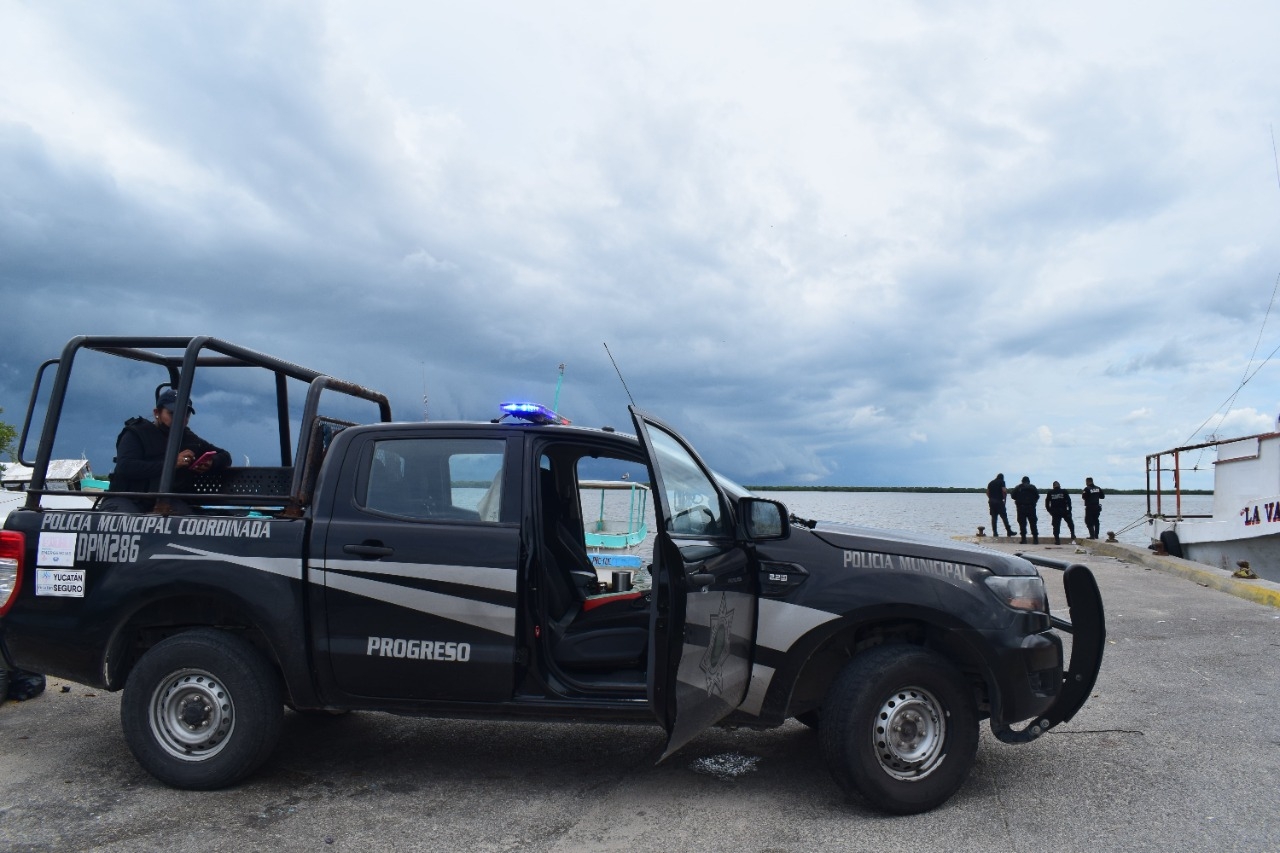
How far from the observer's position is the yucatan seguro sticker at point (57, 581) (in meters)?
4.53

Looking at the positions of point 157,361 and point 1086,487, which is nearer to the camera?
point 157,361

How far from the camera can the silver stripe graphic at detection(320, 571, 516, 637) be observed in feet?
14.1

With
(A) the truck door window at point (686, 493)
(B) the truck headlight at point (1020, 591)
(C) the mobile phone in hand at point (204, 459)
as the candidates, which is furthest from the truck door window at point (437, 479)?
(B) the truck headlight at point (1020, 591)

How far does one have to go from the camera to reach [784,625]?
4.27 m

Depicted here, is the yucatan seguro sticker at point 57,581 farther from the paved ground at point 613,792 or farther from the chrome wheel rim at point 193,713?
the paved ground at point 613,792

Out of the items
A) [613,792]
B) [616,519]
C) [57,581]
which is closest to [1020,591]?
[613,792]

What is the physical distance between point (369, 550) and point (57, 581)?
5.21 feet

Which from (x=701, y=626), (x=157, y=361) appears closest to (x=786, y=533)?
(x=701, y=626)

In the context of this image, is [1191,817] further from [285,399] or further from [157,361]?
[157,361]

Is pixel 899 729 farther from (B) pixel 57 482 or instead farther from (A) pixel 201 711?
(B) pixel 57 482

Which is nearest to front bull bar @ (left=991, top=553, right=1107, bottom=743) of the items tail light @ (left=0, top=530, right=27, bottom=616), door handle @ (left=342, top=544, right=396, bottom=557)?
door handle @ (left=342, top=544, right=396, bottom=557)

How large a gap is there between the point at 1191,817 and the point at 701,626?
95.6 inches

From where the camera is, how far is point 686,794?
14.9 feet

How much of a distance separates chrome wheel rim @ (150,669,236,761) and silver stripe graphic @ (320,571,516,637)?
0.79m
